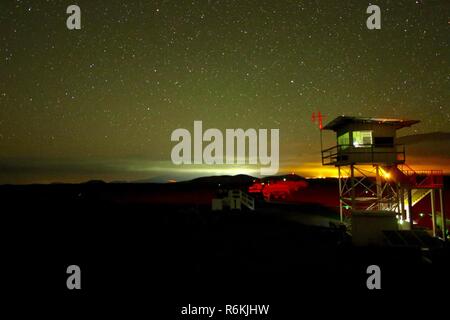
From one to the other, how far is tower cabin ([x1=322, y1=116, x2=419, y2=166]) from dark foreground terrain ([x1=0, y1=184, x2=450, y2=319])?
15.6 ft

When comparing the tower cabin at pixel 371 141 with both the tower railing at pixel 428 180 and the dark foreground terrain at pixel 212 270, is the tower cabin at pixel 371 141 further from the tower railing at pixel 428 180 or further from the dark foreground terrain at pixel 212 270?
the dark foreground terrain at pixel 212 270

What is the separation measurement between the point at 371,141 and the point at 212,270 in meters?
13.4

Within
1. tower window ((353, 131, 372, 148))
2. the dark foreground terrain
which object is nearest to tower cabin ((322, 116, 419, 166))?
tower window ((353, 131, 372, 148))

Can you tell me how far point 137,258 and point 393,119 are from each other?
52.5ft

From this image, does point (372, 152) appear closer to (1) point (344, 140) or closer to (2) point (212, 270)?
(1) point (344, 140)

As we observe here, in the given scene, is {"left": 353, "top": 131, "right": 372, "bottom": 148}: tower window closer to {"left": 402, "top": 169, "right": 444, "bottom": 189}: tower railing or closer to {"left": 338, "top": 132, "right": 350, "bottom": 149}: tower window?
{"left": 338, "top": 132, "right": 350, "bottom": 149}: tower window

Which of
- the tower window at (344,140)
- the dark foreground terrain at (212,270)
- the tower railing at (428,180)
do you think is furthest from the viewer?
the tower window at (344,140)

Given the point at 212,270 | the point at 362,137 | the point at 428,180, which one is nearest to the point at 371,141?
the point at 362,137

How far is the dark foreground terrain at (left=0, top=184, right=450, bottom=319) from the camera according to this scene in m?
9.09

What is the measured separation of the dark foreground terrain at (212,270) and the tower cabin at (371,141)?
4.75m

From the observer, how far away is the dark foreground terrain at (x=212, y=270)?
29.8ft

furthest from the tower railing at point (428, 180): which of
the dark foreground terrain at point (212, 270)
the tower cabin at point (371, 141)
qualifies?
the dark foreground terrain at point (212, 270)

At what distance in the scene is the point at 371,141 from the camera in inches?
787
